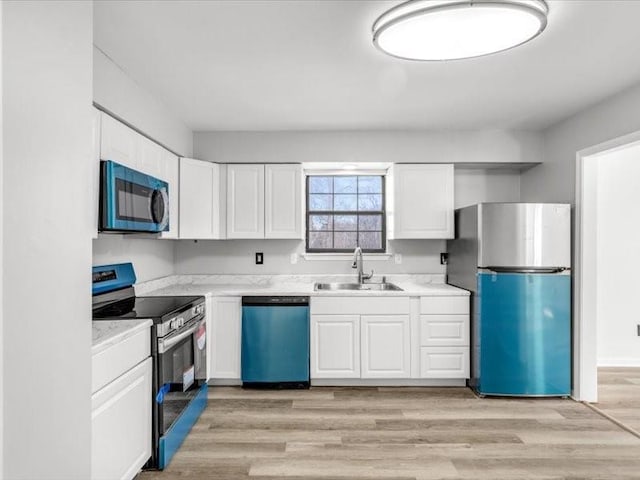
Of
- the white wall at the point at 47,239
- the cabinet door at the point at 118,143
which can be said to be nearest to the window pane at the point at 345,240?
the cabinet door at the point at 118,143

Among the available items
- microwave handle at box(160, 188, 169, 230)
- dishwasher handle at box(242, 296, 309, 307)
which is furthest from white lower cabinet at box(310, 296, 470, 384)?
microwave handle at box(160, 188, 169, 230)

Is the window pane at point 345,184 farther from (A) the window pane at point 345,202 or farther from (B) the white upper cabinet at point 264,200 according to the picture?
(B) the white upper cabinet at point 264,200

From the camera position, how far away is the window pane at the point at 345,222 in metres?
4.54

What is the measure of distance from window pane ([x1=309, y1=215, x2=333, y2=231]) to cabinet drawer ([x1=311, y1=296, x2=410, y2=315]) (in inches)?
40.6

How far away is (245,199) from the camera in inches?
160

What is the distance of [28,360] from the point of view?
1080 millimetres

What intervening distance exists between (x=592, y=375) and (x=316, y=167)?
119 inches

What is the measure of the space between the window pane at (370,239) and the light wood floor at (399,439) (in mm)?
1526

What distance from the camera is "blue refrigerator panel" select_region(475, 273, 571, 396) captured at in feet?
11.3

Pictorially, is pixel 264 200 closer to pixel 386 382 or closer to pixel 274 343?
pixel 274 343

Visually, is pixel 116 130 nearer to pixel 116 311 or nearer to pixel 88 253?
pixel 116 311

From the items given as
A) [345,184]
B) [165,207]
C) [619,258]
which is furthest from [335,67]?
[619,258]

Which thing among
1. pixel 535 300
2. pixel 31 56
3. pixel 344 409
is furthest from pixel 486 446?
pixel 31 56

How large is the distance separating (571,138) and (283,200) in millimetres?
2535
